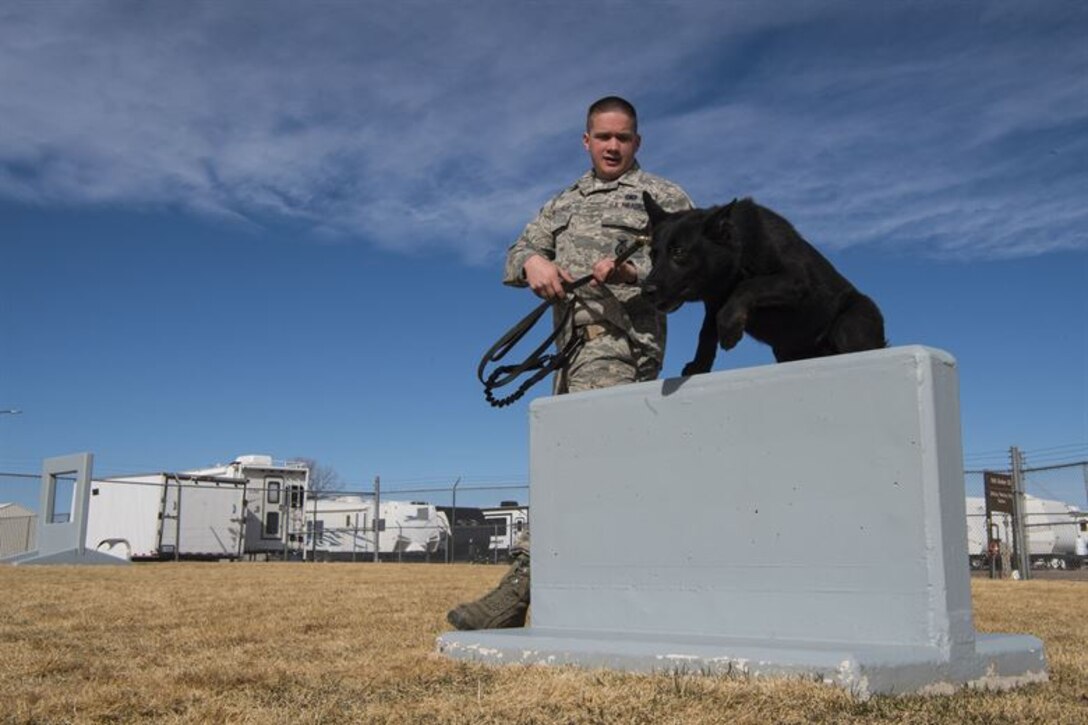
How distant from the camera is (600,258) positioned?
434 cm

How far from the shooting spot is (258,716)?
2.34 metres

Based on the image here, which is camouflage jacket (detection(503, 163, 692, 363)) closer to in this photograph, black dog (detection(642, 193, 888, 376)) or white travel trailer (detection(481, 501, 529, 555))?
black dog (detection(642, 193, 888, 376))

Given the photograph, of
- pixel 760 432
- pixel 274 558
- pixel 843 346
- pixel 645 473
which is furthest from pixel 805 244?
pixel 274 558

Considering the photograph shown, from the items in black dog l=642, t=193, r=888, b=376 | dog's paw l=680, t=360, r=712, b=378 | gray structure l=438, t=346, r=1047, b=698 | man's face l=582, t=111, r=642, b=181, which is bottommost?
gray structure l=438, t=346, r=1047, b=698

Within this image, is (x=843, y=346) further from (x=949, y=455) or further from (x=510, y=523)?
(x=510, y=523)

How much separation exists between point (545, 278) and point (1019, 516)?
16.0 meters

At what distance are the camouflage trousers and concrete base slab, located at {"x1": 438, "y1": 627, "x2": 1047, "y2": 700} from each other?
1.21 m

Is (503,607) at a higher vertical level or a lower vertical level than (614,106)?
lower

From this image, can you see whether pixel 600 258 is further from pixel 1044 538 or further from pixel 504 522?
pixel 1044 538

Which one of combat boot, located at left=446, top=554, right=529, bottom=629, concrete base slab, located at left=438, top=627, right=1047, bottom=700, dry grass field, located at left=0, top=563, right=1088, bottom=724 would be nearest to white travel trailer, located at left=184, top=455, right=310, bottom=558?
dry grass field, located at left=0, top=563, right=1088, bottom=724

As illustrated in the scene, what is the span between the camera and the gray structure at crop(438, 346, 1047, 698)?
107 inches

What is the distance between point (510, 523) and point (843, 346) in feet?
75.6

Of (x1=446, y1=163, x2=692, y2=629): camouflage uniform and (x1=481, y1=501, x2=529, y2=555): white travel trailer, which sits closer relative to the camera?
(x1=446, y1=163, x2=692, y2=629): camouflage uniform

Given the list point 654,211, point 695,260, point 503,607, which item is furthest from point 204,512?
point 695,260
